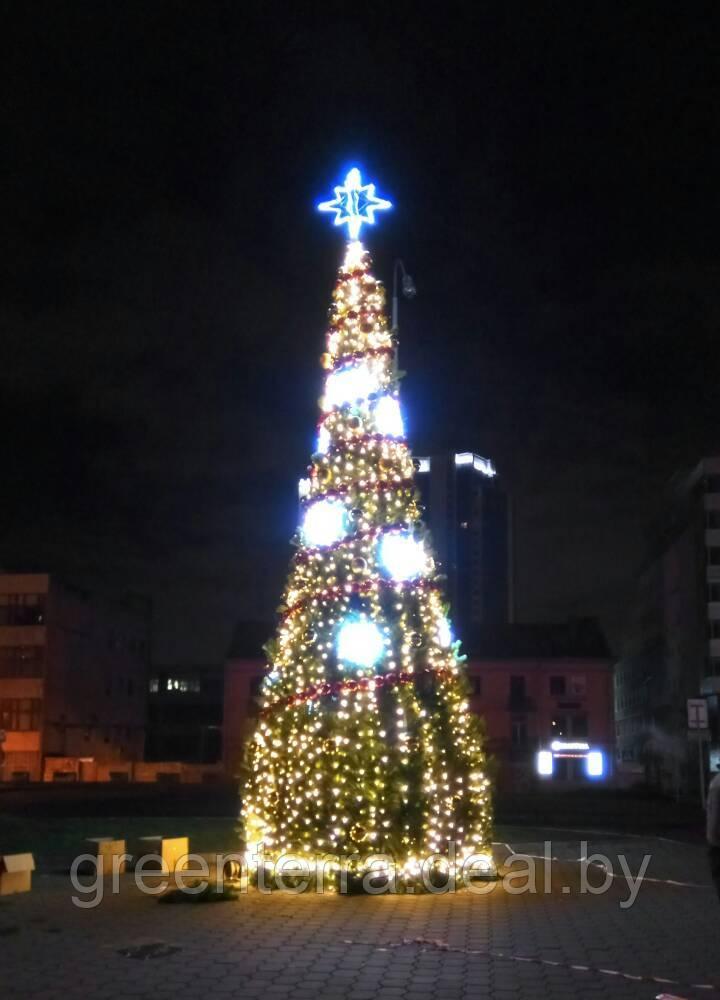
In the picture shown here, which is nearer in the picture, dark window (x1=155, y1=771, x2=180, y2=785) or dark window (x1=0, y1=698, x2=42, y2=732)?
dark window (x1=155, y1=771, x2=180, y2=785)

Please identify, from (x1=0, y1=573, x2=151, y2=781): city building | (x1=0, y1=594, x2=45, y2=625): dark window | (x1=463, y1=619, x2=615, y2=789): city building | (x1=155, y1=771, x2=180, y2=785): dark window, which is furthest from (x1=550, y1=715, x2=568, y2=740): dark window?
(x1=0, y1=594, x2=45, y2=625): dark window

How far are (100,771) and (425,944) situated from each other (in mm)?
56416

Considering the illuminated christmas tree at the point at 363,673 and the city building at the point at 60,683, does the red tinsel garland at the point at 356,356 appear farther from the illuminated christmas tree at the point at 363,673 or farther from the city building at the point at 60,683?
the city building at the point at 60,683

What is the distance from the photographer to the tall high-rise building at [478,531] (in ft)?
384

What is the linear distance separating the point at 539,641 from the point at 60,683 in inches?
1124

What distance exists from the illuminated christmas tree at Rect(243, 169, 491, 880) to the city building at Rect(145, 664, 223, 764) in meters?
89.8

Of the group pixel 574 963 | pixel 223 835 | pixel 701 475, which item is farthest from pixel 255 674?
pixel 574 963

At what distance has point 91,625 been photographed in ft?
237

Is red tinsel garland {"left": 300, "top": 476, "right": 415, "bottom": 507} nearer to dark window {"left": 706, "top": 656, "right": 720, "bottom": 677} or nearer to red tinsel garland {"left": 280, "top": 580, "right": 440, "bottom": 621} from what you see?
red tinsel garland {"left": 280, "top": 580, "right": 440, "bottom": 621}

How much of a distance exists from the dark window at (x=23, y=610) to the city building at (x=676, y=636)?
34885 mm

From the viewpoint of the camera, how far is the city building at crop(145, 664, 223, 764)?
333 feet

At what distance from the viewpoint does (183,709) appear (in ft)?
347

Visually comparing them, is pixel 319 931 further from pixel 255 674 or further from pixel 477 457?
pixel 477 457

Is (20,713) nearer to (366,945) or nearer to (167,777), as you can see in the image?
(167,777)
